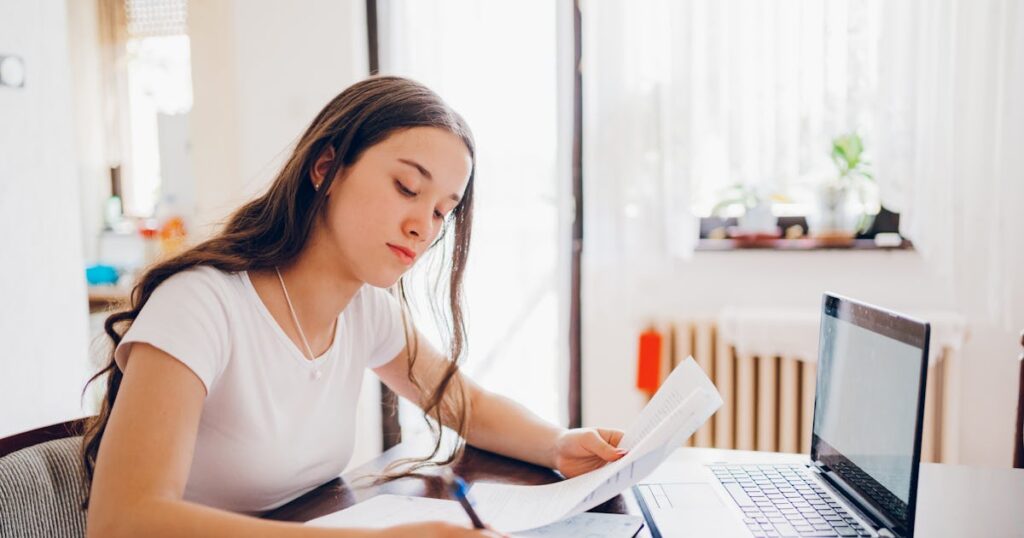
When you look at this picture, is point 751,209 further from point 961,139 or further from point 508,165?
point 508,165

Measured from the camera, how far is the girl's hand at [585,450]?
41.4 inches

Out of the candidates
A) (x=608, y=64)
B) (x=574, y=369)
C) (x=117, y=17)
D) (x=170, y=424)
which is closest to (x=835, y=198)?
(x=608, y=64)

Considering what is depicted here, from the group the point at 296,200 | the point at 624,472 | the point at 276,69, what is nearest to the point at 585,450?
the point at 624,472

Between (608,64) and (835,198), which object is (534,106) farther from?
(835,198)

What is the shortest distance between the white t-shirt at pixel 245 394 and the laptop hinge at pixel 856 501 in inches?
25.0

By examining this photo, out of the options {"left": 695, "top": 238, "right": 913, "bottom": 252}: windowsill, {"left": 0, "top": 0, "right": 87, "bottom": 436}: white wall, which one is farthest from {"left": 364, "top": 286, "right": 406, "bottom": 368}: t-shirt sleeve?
{"left": 695, "top": 238, "right": 913, "bottom": 252}: windowsill

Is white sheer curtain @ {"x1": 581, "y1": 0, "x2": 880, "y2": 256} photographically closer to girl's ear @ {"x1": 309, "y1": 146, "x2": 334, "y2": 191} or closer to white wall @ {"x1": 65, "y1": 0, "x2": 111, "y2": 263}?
girl's ear @ {"x1": 309, "y1": 146, "x2": 334, "y2": 191}

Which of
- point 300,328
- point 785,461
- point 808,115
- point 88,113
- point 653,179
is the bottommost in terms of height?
point 785,461

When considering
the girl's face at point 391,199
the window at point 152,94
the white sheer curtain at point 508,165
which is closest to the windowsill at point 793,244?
the white sheer curtain at point 508,165

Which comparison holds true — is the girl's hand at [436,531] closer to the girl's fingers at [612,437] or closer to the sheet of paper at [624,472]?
the sheet of paper at [624,472]

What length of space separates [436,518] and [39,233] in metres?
1.43

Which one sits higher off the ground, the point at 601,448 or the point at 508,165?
the point at 508,165

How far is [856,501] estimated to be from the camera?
2.89 feet

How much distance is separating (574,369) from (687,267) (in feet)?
1.51
